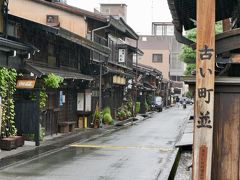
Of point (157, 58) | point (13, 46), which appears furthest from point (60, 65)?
point (157, 58)

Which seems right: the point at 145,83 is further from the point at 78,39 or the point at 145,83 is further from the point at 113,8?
the point at 78,39

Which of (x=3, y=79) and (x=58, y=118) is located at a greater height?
(x=3, y=79)

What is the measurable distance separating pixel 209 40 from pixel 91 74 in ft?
88.6

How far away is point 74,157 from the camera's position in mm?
18312

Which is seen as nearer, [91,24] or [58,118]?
[58,118]

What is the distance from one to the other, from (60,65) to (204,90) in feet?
71.5

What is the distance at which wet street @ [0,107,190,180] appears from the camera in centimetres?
1425

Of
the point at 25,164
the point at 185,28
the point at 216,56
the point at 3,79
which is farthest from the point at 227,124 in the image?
the point at 3,79

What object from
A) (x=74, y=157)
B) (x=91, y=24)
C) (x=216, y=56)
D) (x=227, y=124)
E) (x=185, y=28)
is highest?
(x=91, y=24)

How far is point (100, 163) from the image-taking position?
54.9 feet

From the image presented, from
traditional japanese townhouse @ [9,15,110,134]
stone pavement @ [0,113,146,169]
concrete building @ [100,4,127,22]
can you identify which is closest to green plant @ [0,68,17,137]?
stone pavement @ [0,113,146,169]

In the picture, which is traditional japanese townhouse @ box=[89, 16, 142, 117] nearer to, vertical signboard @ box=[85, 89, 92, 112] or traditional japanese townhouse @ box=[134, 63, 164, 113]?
vertical signboard @ box=[85, 89, 92, 112]

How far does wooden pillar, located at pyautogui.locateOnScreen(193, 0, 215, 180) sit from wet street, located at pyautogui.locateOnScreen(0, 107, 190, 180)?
7443 mm

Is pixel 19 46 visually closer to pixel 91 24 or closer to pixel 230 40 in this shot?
pixel 230 40
